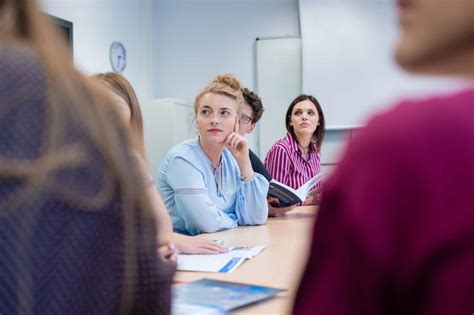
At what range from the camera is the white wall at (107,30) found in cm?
427

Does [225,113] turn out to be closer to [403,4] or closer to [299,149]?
[299,149]

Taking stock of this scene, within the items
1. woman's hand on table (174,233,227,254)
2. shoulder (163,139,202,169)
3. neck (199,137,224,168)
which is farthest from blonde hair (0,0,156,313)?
A: neck (199,137,224,168)

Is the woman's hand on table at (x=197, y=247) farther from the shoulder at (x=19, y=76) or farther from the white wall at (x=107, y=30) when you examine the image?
the white wall at (x=107, y=30)

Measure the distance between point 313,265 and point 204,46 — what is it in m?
5.40

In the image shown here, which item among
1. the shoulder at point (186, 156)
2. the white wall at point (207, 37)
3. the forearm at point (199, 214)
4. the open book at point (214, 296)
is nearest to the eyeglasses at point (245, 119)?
the shoulder at point (186, 156)

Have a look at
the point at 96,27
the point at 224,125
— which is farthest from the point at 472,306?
the point at 96,27

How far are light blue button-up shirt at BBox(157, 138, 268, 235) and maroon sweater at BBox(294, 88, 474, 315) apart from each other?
197cm

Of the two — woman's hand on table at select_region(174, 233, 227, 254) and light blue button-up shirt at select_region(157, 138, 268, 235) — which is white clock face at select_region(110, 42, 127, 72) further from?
woman's hand on table at select_region(174, 233, 227, 254)

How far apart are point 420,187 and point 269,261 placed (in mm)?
1382

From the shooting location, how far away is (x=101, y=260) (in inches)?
21.7

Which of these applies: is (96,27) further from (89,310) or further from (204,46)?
(89,310)

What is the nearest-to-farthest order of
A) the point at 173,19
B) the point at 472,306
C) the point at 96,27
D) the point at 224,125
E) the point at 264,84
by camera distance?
the point at 472,306
the point at 224,125
the point at 96,27
the point at 264,84
the point at 173,19

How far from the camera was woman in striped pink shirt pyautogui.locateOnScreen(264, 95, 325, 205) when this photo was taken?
3.58 m

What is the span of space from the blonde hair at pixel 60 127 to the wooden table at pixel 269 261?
313 mm
